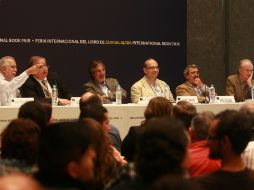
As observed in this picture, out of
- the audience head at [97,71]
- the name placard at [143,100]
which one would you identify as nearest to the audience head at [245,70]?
the name placard at [143,100]

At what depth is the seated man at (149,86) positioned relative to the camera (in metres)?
7.41

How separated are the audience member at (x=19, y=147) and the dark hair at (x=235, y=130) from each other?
842 mm

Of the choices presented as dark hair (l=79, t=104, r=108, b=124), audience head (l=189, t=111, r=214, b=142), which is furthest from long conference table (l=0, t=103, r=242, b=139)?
audience head (l=189, t=111, r=214, b=142)

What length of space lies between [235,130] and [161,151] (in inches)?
29.8

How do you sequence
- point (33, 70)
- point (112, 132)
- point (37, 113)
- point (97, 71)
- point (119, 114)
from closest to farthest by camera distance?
point (37, 113) → point (112, 132) → point (119, 114) → point (33, 70) → point (97, 71)

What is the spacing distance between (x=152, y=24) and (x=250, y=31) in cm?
198

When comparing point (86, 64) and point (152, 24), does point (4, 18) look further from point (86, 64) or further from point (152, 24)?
point (152, 24)

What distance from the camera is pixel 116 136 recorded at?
174 inches

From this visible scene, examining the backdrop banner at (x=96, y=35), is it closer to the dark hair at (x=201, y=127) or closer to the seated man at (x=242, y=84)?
the seated man at (x=242, y=84)

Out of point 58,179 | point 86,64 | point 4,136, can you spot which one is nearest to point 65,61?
point 86,64

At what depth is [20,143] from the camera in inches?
99.2

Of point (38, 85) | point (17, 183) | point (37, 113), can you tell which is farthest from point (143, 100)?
point (17, 183)

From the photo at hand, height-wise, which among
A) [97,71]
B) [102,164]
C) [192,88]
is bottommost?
[102,164]

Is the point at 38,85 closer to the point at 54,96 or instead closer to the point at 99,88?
the point at 54,96
